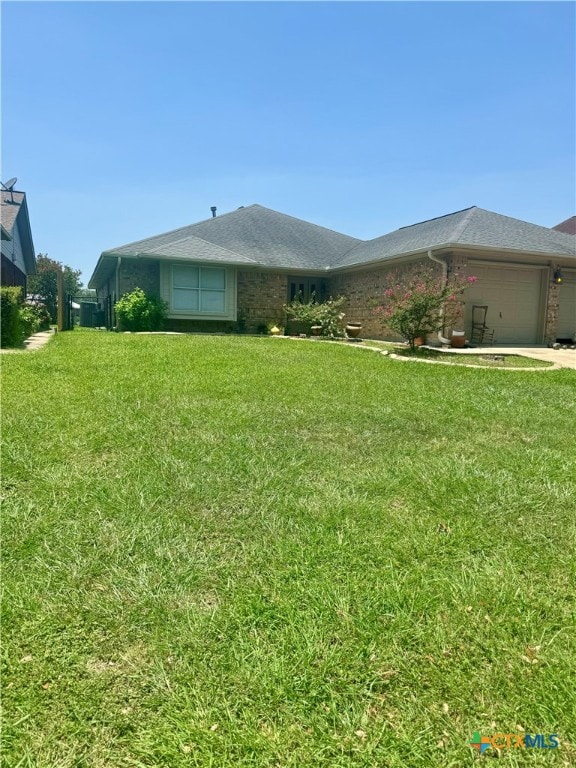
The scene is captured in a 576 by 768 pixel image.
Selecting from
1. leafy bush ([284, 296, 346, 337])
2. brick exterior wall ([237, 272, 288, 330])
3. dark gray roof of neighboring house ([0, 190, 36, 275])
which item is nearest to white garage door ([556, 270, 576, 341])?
leafy bush ([284, 296, 346, 337])

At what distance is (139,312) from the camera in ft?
50.4

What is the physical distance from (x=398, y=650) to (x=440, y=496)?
1.39 m

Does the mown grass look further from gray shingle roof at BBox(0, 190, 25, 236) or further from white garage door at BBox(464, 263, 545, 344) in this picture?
gray shingle roof at BBox(0, 190, 25, 236)

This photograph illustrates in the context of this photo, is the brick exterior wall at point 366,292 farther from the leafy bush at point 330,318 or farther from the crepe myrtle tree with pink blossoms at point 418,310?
the crepe myrtle tree with pink blossoms at point 418,310

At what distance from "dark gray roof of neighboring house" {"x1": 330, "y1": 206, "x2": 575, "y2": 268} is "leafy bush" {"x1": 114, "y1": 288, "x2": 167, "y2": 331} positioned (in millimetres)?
7131

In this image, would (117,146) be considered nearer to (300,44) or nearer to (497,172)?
(300,44)

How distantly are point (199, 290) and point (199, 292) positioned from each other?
2.9 inches

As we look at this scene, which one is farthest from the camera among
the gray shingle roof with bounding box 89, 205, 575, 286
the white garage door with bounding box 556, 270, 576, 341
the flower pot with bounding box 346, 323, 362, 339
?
the flower pot with bounding box 346, 323, 362, 339

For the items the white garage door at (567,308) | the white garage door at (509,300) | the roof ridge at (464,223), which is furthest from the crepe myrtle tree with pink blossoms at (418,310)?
the white garage door at (567,308)

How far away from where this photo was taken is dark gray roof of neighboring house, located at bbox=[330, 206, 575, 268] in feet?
42.5

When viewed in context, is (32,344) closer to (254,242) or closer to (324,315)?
(324,315)

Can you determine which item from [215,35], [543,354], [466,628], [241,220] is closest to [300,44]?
[215,35]
